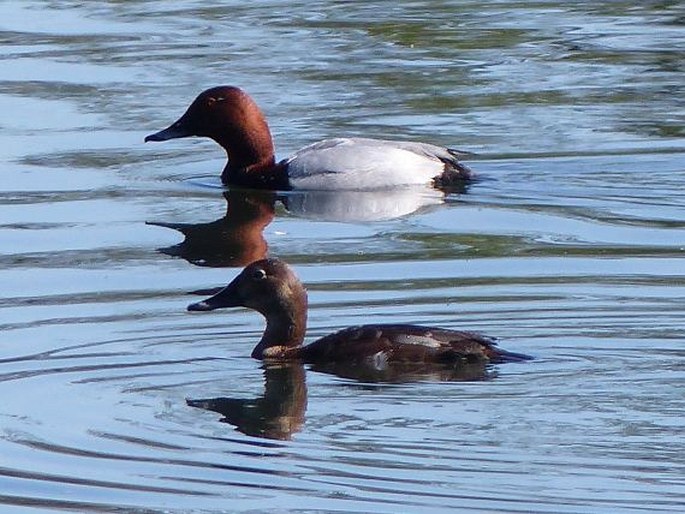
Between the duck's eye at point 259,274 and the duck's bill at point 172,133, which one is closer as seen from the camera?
the duck's eye at point 259,274

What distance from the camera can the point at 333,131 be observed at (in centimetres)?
1589

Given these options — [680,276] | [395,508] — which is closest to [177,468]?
[395,508]

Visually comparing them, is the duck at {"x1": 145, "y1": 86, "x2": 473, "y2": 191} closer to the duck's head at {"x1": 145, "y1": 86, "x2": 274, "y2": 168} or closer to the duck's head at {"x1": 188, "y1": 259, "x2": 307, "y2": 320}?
the duck's head at {"x1": 145, "y1": 86, "x2": 274, "y2": 168}

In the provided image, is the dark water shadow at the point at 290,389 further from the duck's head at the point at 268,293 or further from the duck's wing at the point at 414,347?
the duck's head at the point at 268,293

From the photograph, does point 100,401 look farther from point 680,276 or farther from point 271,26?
point 271,26

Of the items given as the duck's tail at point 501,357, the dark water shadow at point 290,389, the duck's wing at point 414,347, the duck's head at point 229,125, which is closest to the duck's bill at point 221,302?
the dark water shadow at point 290,389

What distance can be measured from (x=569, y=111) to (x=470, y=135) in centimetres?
101

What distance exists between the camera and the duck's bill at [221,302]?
989 centimetres

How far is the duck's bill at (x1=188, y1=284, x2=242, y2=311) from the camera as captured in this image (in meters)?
9.89

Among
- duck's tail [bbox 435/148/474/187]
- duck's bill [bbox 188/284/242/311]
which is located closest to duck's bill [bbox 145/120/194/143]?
duck's tail [bbox 435/148/474/187]

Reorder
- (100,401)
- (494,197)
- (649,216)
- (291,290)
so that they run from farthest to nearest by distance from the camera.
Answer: (494,197) → (649,216) → (291,290) → (100,401)

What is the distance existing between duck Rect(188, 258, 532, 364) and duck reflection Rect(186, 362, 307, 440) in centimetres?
16

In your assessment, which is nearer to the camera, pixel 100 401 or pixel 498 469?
pixel 498 469

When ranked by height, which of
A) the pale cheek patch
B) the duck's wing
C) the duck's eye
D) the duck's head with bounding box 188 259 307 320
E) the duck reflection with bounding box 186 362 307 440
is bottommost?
the duck reflection with bounding box 186 362 307 440
